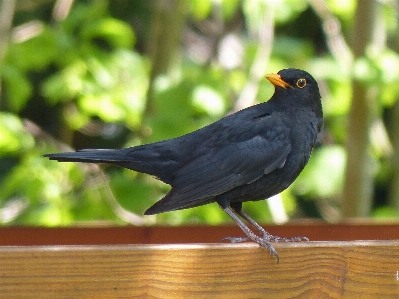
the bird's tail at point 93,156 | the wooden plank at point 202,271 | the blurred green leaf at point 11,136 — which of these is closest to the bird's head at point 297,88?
the bird's tail at point 93,156

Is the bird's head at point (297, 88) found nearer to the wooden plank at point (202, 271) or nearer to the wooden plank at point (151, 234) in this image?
the wooden plank at point (151, 234)

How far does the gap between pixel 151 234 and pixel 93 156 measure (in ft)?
1.82

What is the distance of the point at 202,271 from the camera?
2.27 meters

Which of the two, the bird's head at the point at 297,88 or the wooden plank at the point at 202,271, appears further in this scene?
the bird's head at the point at 297,88

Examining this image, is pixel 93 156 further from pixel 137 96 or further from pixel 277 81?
pixel 137 96

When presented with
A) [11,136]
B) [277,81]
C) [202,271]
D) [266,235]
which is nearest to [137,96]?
[11,136]

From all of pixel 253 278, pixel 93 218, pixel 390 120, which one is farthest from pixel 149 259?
pixel 390 120

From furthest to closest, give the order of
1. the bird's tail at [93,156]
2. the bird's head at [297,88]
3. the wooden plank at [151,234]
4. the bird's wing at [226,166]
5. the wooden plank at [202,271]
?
the bird's head at [297,88]
the wooden plank at [151,234]
the bird's wing at [226,166]
the bird's tail at [93,156]
the wooden plank at [202,271]

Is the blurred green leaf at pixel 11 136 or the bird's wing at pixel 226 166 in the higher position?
the blurred green leaf at pixel 11 136

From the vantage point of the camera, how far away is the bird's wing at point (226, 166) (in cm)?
318

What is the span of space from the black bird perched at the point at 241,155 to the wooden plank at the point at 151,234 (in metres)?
0.24

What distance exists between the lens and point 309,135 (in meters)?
3.40

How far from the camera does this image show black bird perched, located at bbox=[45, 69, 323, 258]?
321cm

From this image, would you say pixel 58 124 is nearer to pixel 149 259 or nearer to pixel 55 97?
pixel 55 97
